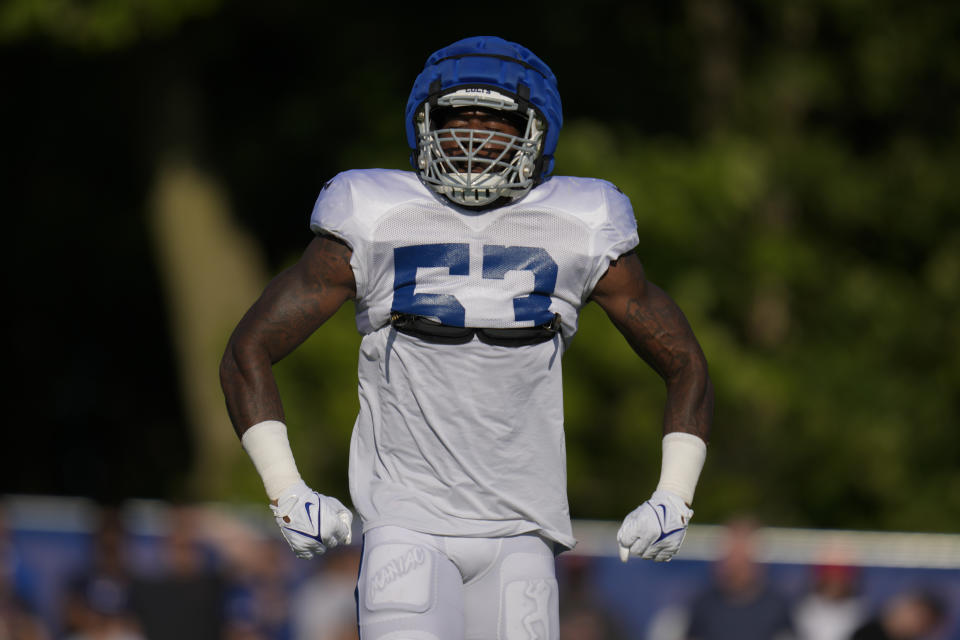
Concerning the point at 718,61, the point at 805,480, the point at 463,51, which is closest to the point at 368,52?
the point at 718,61

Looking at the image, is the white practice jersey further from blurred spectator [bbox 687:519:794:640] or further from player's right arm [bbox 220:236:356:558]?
blurred spectator [bbox 687:519:794:640]

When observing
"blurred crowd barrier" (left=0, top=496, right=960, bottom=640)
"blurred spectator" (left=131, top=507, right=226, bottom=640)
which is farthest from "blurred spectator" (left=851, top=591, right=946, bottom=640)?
"blurred spectator" (left=131, top=507, right=226, bottom=640)

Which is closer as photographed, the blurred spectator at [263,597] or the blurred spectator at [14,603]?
the blurred spectator at [263,597]

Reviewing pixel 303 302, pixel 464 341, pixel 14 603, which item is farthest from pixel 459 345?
pixel 14 603

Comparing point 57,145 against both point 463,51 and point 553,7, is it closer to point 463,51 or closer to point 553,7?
point 553,7

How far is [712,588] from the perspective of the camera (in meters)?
8.10

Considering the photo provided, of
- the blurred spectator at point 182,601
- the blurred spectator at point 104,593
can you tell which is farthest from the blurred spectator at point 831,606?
the blurred spectator at point 104,593

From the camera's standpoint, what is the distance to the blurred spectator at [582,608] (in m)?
8.30

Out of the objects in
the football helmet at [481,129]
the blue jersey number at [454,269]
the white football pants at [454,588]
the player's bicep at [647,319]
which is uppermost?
the football helmet at [481,129]

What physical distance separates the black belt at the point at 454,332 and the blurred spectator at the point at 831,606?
15.3 ft

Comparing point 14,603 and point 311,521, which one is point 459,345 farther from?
point 14,603

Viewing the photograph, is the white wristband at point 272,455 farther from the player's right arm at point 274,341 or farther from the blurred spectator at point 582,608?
the blurred spectator at point 582,608

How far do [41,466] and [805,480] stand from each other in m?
10.6

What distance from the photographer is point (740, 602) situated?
7961 millimetres
